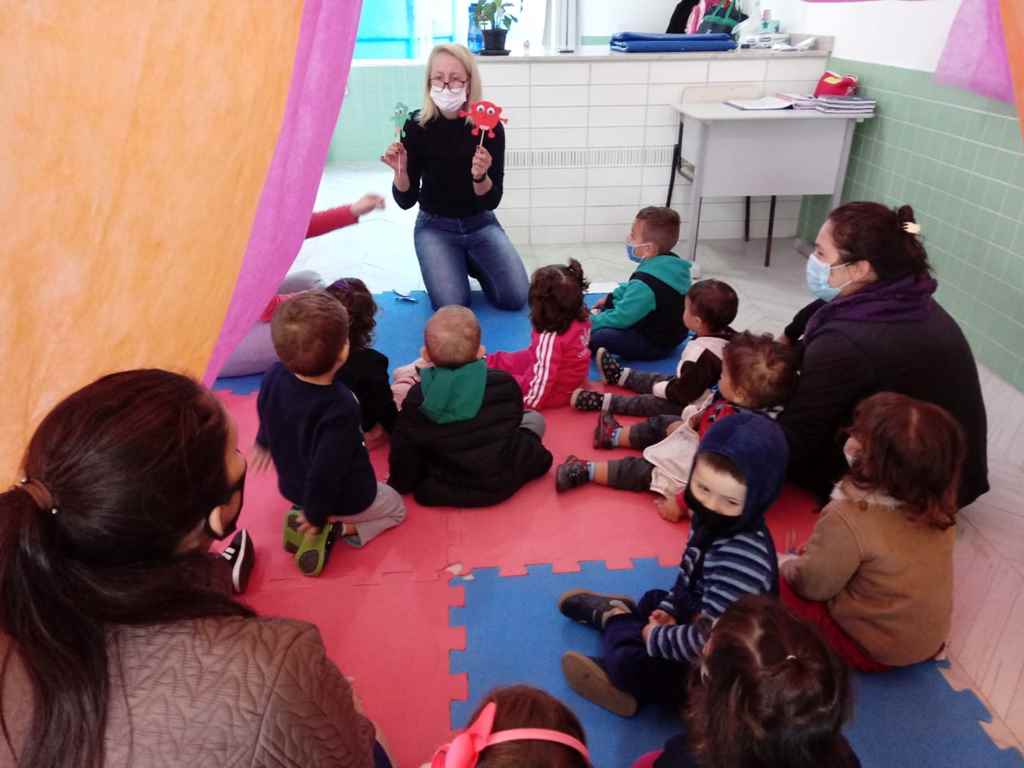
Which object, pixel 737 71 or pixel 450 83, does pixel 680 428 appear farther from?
pixel 737 71

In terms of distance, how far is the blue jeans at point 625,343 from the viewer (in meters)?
3.46

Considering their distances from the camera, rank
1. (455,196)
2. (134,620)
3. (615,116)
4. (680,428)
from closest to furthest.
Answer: (134,620) → (680,428) → (455,196) → (615,116)

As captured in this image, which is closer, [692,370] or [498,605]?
[498,605]

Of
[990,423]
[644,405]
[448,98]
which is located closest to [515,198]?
[448,98]

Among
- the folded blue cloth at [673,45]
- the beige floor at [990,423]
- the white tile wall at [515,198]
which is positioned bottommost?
the beige floor at [990,423]

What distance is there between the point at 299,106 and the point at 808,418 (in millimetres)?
1792

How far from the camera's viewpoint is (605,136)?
4930 mm

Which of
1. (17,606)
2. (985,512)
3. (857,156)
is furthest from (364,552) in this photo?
(857,156)

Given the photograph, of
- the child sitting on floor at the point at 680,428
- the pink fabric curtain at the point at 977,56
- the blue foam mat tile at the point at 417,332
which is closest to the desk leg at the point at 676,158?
the blue foam mat tile at the point at 417,332

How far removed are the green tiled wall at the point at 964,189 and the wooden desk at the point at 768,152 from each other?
0.24 metres

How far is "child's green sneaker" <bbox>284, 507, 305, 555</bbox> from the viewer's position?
228 cm

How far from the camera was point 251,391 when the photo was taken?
329 centimetres

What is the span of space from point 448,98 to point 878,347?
2.53m

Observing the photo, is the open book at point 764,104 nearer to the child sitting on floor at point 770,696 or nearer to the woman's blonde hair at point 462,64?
the woman's blonde hair at point 462,64
